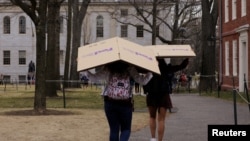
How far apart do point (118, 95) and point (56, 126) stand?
5.99 m

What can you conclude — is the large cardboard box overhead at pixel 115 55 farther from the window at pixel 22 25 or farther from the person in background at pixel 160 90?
the window at pixel 22 25

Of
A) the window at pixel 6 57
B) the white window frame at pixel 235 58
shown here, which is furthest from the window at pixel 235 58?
the window at pixel 6 57

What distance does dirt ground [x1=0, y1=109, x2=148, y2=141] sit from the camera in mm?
11945

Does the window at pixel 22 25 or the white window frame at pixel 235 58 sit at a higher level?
the window at pixel 22 25

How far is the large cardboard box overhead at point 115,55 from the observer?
25.4ft

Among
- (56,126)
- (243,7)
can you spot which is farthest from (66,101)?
(243,7)

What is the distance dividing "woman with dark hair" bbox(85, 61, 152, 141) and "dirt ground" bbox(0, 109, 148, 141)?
3.62 meters

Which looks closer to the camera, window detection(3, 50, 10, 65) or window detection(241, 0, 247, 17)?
window detection(241, 0, 247, 17)

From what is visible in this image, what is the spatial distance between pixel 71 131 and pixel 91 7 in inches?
2383

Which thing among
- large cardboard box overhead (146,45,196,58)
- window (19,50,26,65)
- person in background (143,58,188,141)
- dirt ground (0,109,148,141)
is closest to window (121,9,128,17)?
window (19,50,26,65)

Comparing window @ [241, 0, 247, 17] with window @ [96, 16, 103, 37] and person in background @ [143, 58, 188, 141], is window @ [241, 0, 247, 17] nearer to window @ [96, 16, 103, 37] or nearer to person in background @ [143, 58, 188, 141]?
person in background @ [143, 58, 188, 141]

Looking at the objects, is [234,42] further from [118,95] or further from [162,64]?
[118,95]

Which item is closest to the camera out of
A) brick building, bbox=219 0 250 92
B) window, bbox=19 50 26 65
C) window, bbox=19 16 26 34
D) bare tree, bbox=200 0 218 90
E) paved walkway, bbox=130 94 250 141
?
paved walkway, bbox=130 94 250 141

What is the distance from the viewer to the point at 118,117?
26.9 feet
